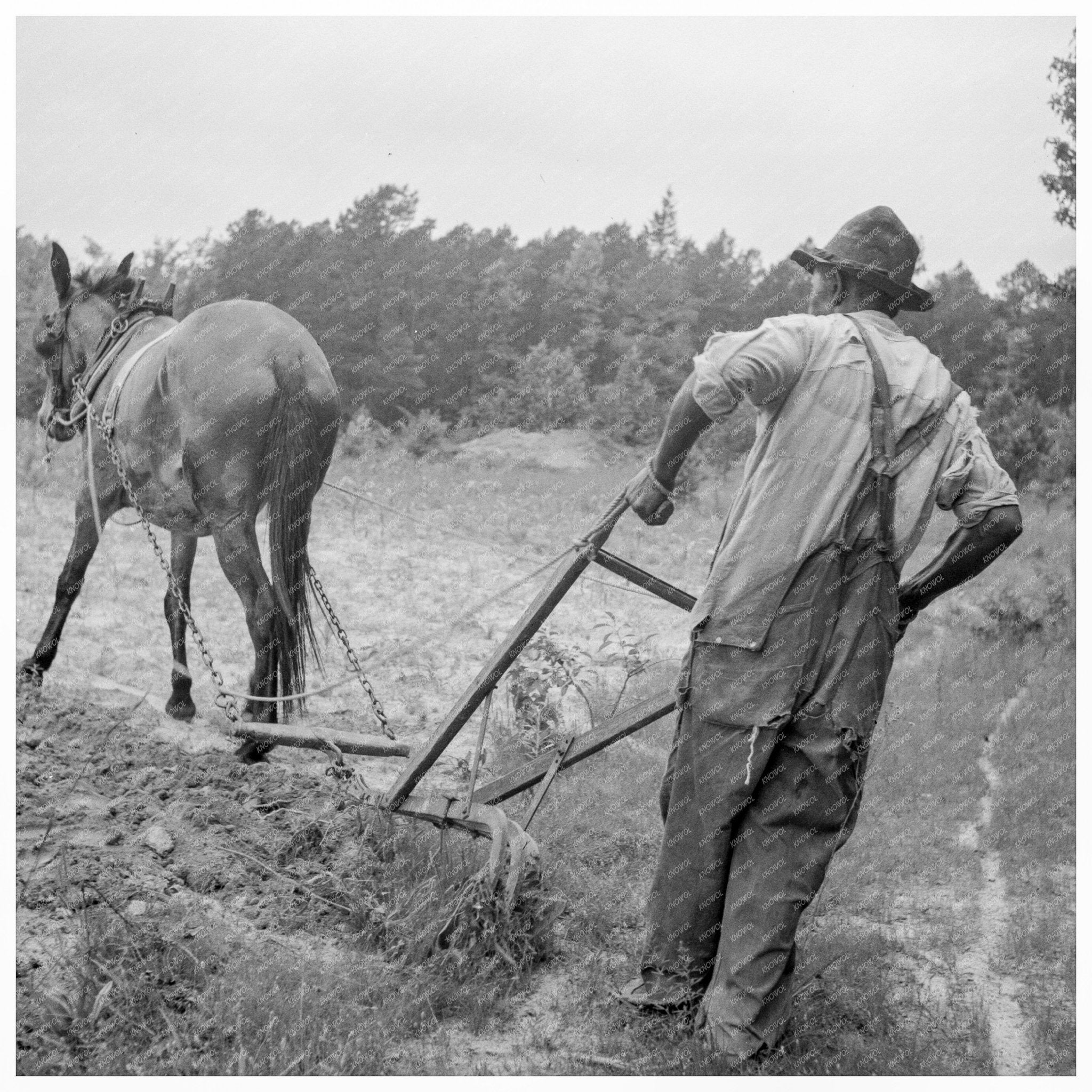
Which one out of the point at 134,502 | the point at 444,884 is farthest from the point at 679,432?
the point at 134,502

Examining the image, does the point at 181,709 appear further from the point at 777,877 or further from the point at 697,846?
the point at 777,877

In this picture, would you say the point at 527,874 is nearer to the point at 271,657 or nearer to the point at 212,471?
the point at 271,657

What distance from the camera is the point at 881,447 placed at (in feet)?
9.48

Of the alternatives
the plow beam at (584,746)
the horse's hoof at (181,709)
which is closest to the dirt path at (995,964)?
the plow beam at (584,746)

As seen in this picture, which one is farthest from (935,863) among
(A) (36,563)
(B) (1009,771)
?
(A) (36,563)

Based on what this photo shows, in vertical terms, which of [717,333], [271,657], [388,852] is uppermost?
[717,333]

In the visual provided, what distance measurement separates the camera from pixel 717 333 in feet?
9.36

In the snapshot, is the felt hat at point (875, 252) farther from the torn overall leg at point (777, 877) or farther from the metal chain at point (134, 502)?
the metal chain at point (134, 502)

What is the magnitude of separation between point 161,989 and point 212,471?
2.82m

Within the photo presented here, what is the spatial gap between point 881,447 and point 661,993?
1.67 m

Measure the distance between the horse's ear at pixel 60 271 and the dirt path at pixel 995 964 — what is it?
18.2 feet

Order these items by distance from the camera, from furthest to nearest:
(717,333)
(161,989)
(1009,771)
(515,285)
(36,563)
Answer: (515,285), (36,563), (1009,771), (161,989), (717,333)

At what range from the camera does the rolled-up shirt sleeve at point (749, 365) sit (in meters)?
2.77

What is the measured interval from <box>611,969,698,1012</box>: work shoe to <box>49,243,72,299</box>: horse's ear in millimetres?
4835
